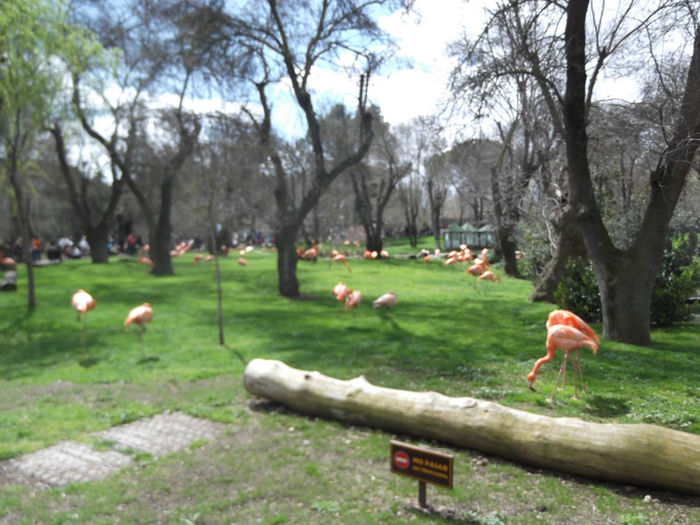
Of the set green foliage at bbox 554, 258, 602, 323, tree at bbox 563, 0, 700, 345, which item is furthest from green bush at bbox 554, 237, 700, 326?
tree at bbox 563, 0, 700, 345

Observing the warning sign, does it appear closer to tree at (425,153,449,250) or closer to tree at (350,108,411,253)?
tree at (425,153,449,250)

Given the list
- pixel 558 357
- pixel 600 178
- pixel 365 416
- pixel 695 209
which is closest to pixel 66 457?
pixel 365 416

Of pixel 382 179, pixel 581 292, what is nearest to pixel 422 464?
pixel 581 292

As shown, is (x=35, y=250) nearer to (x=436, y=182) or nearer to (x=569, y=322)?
(x=436, y=182)

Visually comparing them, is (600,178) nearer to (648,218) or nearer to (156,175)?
(648,218)

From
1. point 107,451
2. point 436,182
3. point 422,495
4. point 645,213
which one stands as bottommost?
point 107,451

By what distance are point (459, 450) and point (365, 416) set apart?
3.72 feet

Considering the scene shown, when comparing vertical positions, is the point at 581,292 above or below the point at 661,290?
below

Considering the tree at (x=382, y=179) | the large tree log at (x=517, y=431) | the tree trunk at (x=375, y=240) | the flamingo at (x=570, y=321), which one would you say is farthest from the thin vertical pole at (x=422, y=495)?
the tree trunk at (x=375, y=240)

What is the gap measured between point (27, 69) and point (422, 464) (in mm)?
14663

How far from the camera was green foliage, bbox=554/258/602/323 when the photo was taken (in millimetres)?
10984

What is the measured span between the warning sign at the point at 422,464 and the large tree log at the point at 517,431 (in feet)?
4.00

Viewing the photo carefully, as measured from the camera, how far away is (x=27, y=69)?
13742mm

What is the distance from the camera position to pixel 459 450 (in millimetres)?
5410
